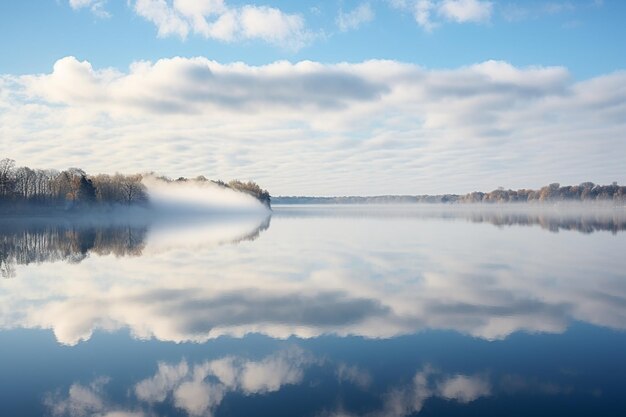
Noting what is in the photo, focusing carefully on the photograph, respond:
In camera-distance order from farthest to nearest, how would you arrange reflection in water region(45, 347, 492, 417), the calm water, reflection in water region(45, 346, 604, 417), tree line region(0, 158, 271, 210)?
1. tree line region(0, 158, 271, 210)
2. the calm water
3. reflection in water region(45, 347, 492, 417)
4. reflection in water region(45, 346, 604, 417)

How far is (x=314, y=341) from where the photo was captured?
14414mm

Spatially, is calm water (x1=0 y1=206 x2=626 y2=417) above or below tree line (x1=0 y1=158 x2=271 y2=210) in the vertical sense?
below

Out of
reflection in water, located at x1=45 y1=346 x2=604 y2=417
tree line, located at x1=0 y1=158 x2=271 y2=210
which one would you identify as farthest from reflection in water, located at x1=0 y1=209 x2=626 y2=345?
tree line, located at x1=0 y1=158 x2=271 y2=210

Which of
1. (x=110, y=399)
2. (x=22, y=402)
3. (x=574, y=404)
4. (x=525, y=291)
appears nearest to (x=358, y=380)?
(x=574, y=404)

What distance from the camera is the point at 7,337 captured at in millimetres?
15117

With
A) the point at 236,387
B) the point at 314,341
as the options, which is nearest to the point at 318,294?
the point at 314,341

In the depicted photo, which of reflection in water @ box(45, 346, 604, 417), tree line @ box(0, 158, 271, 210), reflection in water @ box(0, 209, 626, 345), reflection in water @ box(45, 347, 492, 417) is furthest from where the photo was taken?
tree line @ box(0, 158, 271, 210)

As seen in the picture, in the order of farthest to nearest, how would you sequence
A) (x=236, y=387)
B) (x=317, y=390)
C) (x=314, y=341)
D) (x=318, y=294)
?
(x=318, y=294)
(x=314, y=341)
(x=236, y=387)
(x=317, y=390)

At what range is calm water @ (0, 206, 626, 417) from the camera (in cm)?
1034

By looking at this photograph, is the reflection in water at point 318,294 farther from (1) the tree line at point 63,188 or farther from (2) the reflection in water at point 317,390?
(1) the tree line at point 63,188

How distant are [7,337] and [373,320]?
12.3 metres

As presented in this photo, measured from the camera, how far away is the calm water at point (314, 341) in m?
10.3

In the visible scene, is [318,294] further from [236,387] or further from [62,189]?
[62,189]

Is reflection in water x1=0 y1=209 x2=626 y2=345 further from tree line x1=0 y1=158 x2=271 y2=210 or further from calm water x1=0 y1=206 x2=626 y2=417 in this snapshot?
tree line x1=0 y1=158 x2=271 y2=210
